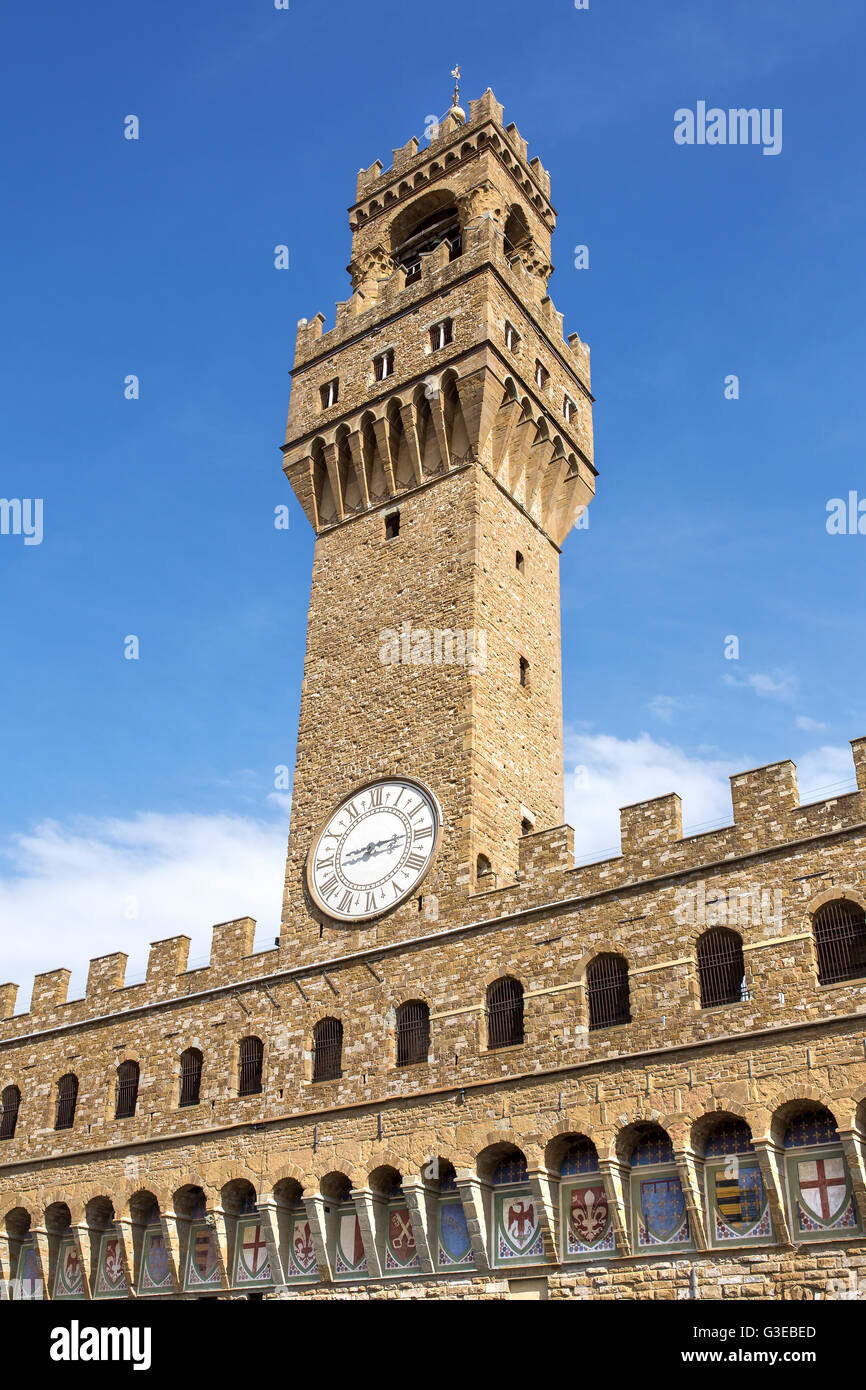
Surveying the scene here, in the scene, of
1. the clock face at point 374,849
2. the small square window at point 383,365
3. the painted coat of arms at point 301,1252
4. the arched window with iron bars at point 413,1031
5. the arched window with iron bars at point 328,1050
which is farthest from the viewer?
the small square window at point 383,365

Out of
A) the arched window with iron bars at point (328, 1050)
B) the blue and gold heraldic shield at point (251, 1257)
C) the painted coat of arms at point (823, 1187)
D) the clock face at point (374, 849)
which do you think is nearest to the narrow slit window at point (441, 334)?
the clock face at point (374, 849)

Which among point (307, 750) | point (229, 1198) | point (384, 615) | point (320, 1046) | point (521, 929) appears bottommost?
point (229, 1198)

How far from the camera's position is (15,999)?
3061cm

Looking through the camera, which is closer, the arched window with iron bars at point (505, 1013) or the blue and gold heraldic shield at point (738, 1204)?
the blue and gold heraldic shield at point (738, 1204)

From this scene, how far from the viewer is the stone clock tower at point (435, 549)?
25.3 meters

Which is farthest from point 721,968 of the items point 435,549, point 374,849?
point 435,549

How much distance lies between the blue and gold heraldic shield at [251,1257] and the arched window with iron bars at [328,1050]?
9.29ft

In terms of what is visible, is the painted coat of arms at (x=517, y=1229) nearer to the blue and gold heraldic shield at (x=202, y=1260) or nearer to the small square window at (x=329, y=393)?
the blue and gold heraldic shield at (x=202, y=1260)

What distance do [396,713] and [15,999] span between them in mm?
11926

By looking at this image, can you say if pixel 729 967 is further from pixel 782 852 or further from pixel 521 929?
pixel 521 929

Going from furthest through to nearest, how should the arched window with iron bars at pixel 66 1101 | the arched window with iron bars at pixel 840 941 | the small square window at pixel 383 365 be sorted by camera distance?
the small square window at pixel 383 365
the arched window with iron bars at pixel 66 1101
the arched window with iron bars at pixel 840 941

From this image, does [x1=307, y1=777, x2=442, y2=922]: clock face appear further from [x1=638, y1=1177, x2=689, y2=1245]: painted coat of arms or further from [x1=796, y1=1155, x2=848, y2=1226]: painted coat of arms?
[x1=796, y1=1155, x2=848, y2=1226]: painted coat of arms
